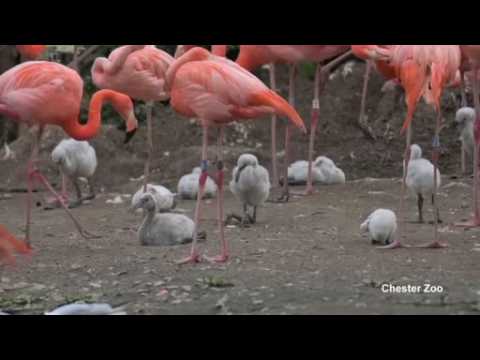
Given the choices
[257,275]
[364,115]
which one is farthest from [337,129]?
[257,275]

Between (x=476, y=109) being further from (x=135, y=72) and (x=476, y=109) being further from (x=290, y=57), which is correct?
(x=135, y=72)

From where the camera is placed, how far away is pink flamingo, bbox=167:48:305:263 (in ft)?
16.1

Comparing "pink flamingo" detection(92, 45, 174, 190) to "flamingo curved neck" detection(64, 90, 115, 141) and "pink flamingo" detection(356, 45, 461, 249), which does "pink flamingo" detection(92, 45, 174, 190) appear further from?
"pink flamingo" detection(356, 45, 461, 249)

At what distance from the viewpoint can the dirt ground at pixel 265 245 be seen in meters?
4.19

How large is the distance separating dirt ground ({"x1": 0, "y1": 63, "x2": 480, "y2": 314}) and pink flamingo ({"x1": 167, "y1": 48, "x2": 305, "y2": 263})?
1.47 ft

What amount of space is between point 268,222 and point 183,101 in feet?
4.79

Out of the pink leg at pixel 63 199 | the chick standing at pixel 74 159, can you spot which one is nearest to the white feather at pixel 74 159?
the chick standing at pixel 74 159

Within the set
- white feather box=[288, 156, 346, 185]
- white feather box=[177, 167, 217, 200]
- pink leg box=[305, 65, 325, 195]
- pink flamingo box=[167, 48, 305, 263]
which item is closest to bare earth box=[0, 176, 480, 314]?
pink flamingo box=[167, 48, 305, 263]

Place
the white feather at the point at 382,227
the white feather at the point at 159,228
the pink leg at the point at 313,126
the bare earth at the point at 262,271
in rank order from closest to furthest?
1. the bare earth at the point at 262,271
2. the white feather at the point at 382,227
3. the white feather at the point at 159,228
4. the pink leg at the point at 313,126

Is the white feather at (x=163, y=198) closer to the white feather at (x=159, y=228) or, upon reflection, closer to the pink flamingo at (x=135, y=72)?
the pink flamingo at (x=135, y=72)

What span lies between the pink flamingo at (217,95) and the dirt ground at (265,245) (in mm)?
447

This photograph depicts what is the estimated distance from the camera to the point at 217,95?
16.3ft

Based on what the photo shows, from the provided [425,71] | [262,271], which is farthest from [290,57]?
[262,271]

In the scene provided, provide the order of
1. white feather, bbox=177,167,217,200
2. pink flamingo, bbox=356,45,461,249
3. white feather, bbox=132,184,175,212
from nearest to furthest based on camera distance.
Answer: pink flamingo, bbox=356,45,461,249 < white feather, bbox=132,184,175,212 < white feather, bbox=177,167,217,200
